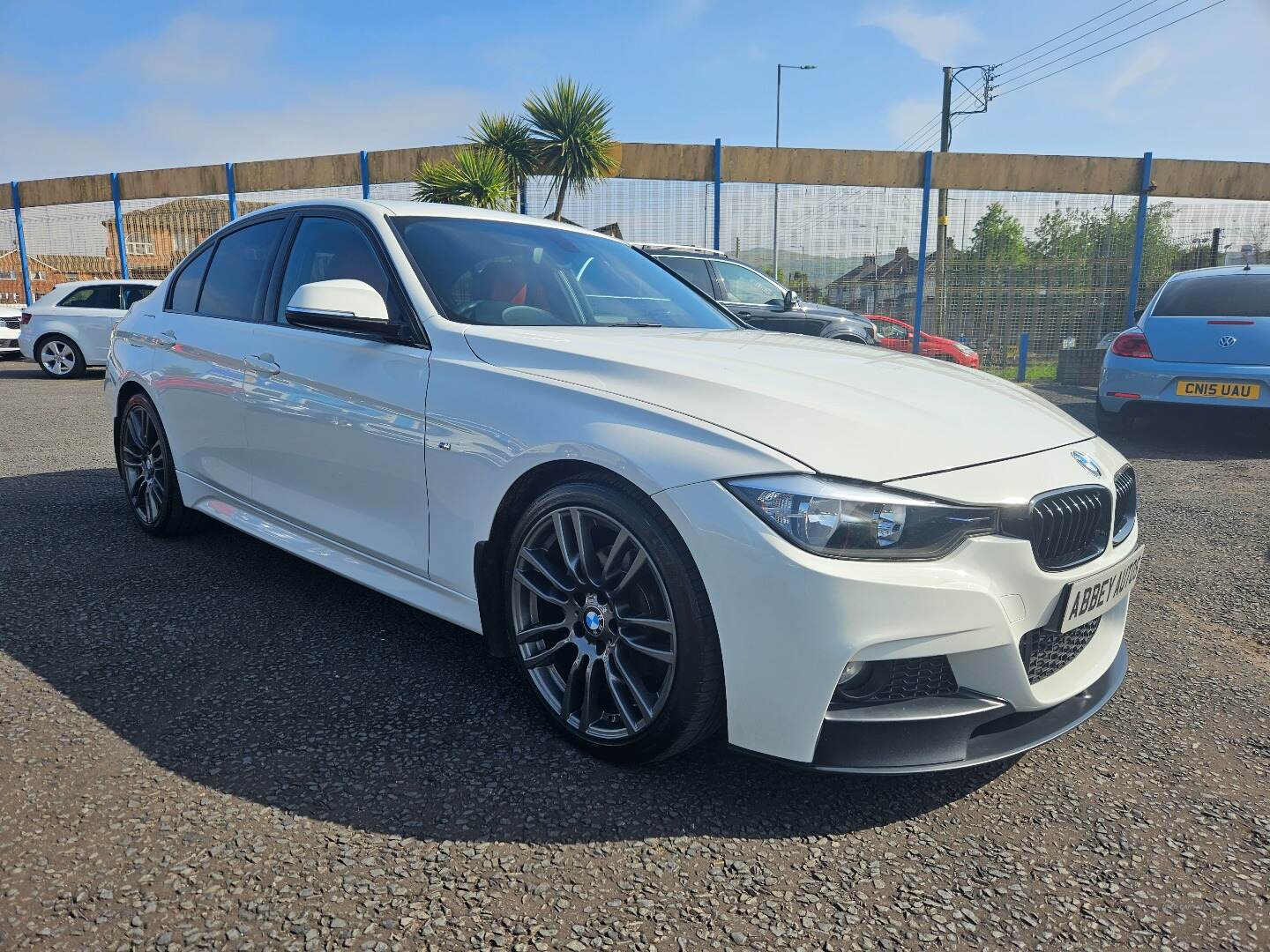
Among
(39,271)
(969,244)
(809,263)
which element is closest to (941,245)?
(969,244)

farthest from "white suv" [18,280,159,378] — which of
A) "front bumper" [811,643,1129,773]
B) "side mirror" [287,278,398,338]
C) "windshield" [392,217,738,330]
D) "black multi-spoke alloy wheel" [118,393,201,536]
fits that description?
"front bumper" [811,643,1129,773]

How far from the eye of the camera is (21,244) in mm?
19391

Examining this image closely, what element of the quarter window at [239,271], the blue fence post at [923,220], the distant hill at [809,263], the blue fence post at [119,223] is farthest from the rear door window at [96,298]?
the blue fence post at [923,220]

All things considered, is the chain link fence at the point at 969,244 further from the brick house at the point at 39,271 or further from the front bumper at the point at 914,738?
the front bumper at the point at 914,738

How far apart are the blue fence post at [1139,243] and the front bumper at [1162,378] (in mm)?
7132

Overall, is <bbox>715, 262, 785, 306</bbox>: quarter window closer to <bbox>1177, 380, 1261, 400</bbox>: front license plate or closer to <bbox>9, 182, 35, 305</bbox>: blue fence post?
<bbox>1177, 380, 1261, 400</bbox>: front license plate

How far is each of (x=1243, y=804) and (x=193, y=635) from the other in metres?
3.35

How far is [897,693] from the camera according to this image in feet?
6.84

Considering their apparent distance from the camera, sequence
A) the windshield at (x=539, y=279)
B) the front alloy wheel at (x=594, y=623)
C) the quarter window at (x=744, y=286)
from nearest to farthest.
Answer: the front alloy wheel at (x=594, y=623) → the windshield at (x=539, y=279) → the quarter window at (x=744, y=286)

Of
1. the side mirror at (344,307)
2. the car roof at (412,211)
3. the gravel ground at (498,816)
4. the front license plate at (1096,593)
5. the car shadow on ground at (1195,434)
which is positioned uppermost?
the car roof at (412,211)

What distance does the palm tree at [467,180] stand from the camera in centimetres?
1494

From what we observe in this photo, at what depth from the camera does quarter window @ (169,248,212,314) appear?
423 cm

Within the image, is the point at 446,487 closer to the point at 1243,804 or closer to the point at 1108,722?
the point at 1108,722

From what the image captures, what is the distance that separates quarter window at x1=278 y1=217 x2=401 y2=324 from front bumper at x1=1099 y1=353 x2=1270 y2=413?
21.2ft
